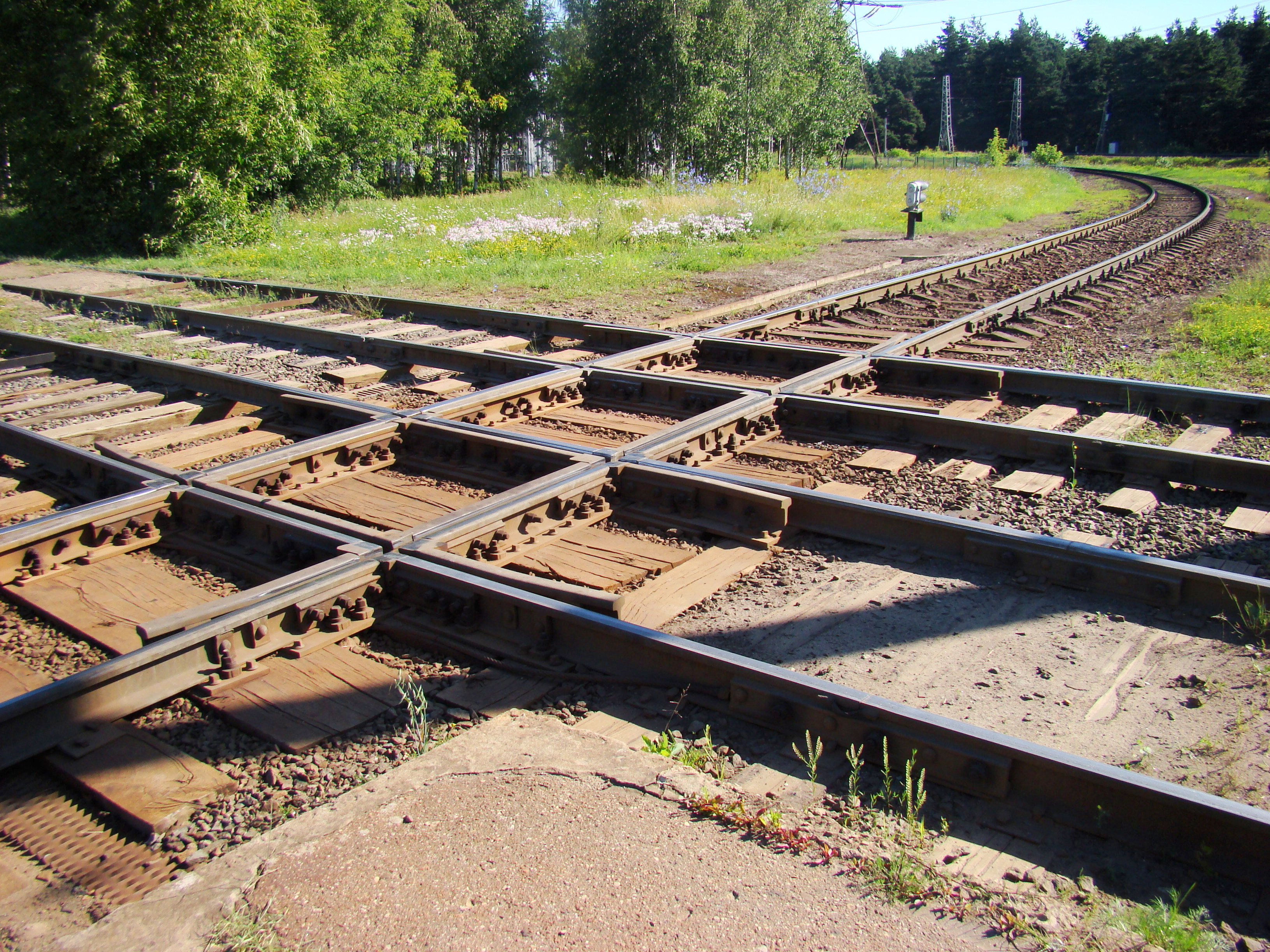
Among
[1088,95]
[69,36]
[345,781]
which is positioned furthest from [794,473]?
[1088,95]

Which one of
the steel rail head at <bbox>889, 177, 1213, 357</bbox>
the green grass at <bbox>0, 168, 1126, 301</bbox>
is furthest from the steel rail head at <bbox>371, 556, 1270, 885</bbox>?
the green grass at <bbox>0, 168, 1126, 301</bbox>

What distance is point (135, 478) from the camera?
4.92 meters

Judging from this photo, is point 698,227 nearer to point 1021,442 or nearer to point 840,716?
point 1021,442

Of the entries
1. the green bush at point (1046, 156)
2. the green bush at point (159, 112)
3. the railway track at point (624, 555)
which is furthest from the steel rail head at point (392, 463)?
the green bush at point (1046, 156)

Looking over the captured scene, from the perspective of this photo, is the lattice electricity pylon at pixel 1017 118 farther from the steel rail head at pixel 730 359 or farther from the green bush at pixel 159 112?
the steel rail head at pixel 730 359

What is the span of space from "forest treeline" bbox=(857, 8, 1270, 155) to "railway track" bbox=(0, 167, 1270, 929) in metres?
43.5

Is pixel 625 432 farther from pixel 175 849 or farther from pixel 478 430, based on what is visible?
pixel 175 849

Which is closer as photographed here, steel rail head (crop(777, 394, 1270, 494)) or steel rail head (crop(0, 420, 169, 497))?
steel rail head (crop(777, 394, 1270, 494))

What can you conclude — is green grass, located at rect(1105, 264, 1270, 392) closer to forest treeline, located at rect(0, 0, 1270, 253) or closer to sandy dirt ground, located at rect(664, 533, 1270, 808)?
sandy dirt ground, located at rect(664, 533, 1270, 808)

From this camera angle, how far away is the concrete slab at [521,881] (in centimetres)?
198

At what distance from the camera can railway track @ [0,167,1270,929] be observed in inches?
104

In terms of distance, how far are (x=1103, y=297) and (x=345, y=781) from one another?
1154 cm

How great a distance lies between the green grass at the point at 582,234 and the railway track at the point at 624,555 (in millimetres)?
6034

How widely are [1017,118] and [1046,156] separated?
23.2 m
